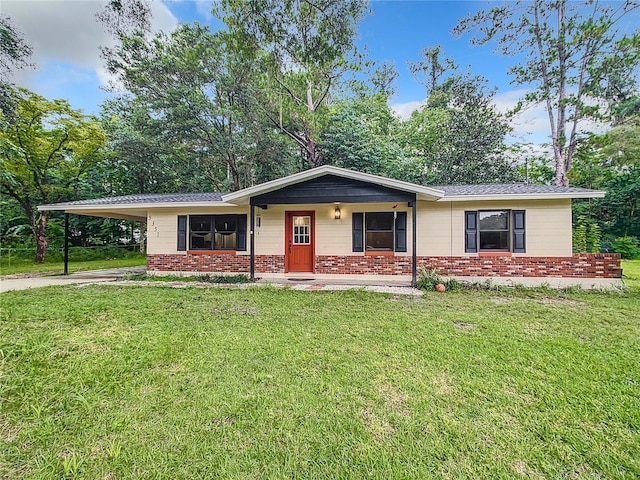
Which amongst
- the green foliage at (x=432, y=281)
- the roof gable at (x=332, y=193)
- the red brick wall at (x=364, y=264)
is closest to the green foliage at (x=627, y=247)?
the green foliage at (x=432, y=281)

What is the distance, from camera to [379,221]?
854 centimetres

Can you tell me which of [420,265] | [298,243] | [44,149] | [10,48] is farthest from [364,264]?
[44,149]

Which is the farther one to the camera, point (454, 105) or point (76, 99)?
point (454, 105)

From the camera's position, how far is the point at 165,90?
1330cm

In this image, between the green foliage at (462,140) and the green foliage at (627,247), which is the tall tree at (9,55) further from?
the green foliage at (627,247)

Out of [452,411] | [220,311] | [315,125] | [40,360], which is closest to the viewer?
[452,411]

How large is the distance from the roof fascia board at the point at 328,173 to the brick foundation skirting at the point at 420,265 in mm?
2008

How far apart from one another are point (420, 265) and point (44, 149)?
17016mm

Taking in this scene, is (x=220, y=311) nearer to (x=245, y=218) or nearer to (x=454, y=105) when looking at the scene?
(x=245, y=218)

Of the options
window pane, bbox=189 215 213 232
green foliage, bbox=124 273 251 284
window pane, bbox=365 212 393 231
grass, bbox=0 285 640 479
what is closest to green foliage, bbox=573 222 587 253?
grass, bbox=0 285 640 479

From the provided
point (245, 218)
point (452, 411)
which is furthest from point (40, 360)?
point (245, 218)

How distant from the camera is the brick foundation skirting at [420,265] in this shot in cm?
725

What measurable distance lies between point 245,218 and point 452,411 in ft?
25.9

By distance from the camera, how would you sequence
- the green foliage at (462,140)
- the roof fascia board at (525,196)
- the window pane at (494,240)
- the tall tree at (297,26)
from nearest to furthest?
the tall tree at (297,26) → the roof fascia board at (525,196) → the window pane at (494,240) → the green foliage at (462,140)
